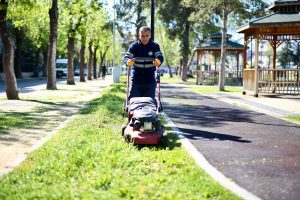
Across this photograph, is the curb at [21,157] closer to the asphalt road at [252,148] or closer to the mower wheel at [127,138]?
the mower wheel at [127,138]

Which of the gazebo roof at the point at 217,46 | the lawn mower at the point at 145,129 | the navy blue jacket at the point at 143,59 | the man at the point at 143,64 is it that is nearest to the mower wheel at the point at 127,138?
the lawn mower at the point at 145,129

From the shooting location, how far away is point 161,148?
23.5ft

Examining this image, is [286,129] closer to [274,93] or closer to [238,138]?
[238,138]

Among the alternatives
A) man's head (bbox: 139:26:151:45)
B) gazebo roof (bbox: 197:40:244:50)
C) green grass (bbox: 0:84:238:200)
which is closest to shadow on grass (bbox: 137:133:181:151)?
green grass (bbox: 0:84:238:200)

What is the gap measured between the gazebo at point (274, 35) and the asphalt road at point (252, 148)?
976cm

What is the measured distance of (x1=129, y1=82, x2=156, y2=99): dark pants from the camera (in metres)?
8.90

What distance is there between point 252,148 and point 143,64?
2.89m

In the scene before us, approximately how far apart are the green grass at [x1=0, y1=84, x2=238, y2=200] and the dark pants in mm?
1628

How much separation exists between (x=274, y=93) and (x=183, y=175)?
61.4 ft

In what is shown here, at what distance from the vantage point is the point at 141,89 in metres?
8.95

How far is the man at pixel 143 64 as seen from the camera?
28.5 ft

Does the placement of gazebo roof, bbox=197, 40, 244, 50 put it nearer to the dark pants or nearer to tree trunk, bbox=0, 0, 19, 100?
tree trunk, bbox=0, 0, 19, 100

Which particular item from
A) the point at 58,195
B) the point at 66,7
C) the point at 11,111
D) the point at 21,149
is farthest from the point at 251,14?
the point at 58,195

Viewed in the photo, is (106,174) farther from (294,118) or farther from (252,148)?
(294,118)
